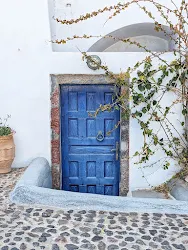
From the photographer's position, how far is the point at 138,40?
5555 millimetres

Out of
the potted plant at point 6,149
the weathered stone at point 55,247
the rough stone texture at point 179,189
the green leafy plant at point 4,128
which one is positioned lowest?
the rough stone texture at point 179,189

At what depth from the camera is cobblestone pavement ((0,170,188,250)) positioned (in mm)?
2930

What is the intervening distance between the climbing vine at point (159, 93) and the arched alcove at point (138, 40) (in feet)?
1.14

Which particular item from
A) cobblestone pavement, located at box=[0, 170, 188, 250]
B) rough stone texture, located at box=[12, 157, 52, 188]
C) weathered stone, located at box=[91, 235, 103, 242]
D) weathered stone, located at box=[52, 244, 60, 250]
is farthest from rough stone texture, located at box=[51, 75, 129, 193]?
weathered stone, located at box=[52, 244, 60, 250]

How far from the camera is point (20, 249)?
2820mm

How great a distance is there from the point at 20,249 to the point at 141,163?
265 cm

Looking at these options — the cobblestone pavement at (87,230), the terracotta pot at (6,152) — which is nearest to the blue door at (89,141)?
the terracotta pot at (6,152)

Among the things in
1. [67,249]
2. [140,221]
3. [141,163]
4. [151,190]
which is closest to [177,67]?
[141,163]

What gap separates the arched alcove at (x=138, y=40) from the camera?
5230mm

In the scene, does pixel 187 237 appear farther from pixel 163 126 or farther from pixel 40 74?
pixel 40 74

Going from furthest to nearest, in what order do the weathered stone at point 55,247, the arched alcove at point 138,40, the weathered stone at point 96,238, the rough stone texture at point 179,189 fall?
the arched alcove at point 138,40, the rough stone texture at point 179,189, the weathered stone at point 96,238, the weathered stone at point 55,247

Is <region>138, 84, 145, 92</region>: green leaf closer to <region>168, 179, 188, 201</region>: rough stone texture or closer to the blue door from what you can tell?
the blue door

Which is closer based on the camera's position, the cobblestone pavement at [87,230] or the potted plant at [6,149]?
the cobblestone pavement at [87,230]

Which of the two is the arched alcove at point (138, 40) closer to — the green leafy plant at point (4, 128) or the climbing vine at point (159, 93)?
the climbing vine at point (159, 93)
